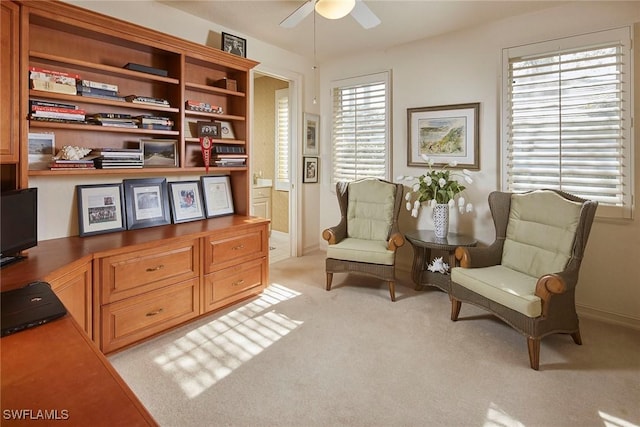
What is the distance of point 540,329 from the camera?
7.81 feet

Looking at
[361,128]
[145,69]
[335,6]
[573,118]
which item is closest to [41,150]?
[145,69]

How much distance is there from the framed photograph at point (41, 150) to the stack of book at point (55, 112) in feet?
0.70

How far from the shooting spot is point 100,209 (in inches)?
113

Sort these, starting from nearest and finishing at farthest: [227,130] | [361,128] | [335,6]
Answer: [335,6] < [227,130] < [361,128]

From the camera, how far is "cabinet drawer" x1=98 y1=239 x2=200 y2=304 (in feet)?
7.86

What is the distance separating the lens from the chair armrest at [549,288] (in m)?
2.31

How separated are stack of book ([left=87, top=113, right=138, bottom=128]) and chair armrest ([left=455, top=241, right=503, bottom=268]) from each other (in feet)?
9.01

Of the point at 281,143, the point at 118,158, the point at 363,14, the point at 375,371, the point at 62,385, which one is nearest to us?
the point at 62,385

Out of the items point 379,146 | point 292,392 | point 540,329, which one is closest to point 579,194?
point 540,329

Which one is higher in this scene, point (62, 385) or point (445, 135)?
point (445, 135)

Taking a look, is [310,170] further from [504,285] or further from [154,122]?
[504,285]

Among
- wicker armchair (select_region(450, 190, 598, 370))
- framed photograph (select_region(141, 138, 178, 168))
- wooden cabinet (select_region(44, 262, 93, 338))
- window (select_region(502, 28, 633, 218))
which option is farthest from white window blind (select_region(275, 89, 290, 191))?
wooden cabinet (select_region(44, 262, 93, 338))

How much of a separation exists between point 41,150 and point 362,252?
8.67 feet

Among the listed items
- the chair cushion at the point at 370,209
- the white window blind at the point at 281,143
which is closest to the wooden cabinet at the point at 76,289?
the chair cushion at the point at 370,209
